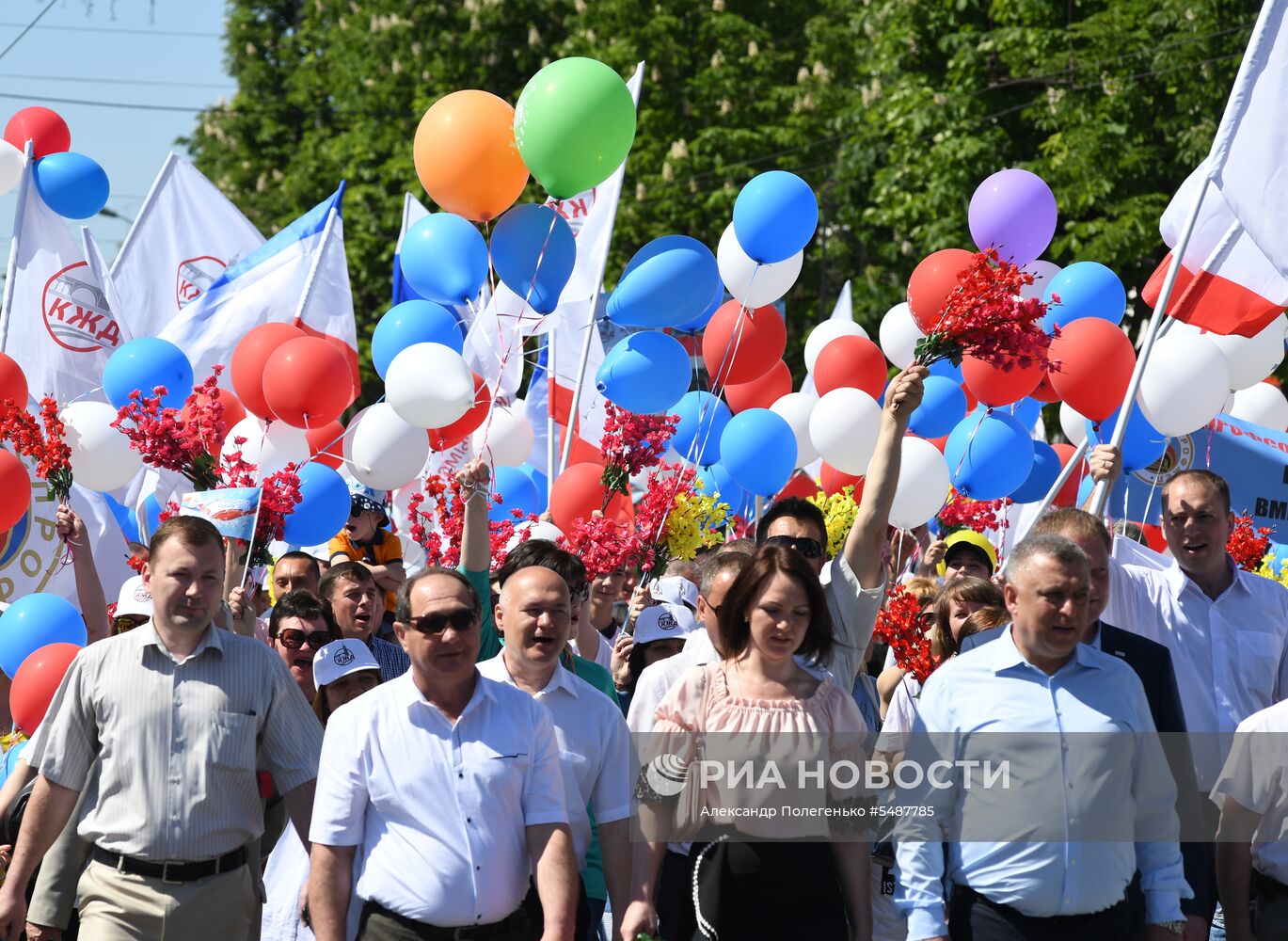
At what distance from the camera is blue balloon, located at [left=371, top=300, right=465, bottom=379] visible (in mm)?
9000

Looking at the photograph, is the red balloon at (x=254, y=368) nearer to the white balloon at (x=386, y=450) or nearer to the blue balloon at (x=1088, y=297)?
the white balloon at (x=386, y=450)

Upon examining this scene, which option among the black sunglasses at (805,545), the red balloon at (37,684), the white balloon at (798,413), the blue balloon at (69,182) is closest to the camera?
the black sunglasses at (805,545)

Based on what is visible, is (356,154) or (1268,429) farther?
(356,154)

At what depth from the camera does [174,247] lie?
12.6 meters

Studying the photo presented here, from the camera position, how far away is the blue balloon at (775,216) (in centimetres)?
882

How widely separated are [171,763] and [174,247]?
27.1 ft

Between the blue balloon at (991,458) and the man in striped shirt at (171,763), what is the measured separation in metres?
4.80

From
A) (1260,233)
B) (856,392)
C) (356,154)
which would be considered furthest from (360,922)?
A: (356,154)

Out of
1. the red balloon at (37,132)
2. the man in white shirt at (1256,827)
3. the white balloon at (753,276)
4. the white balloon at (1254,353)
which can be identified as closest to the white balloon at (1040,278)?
the white balloon at (1254,353)

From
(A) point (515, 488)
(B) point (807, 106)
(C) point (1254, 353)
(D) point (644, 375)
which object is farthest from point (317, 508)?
(B) point (807, 106)

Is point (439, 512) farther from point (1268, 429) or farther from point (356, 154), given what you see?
point (356, 154)

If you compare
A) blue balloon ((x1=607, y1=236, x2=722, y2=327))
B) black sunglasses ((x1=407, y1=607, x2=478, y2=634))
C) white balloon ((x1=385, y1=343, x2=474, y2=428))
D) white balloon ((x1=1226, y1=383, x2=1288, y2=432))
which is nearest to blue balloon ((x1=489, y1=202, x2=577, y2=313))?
blue balloon ((x1=607, y1=236, x2=722, y2=327))

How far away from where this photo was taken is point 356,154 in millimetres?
25297

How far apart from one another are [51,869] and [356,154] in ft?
69.2
